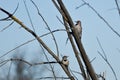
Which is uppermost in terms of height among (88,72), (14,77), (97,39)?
(88,72)

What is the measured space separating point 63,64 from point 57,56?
0.04 m

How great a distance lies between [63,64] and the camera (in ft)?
3.74

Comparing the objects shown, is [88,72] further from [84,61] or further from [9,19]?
[9,19]

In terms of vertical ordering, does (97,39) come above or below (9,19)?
below

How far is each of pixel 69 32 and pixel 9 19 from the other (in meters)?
0.21

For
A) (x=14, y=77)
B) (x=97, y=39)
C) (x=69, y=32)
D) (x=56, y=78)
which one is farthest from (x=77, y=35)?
(x=14, y=77)

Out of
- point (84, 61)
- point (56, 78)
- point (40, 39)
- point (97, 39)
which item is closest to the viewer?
point (84, 61)

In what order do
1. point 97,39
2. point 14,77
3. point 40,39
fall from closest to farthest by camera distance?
point 40,39 < point 97,39 < point 14,77

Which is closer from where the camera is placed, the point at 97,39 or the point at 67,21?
the point at 67,21

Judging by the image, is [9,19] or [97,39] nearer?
[9,19]

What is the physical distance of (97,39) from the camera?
163cm

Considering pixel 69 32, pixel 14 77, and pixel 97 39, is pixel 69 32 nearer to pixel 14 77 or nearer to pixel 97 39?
pixel 97 39

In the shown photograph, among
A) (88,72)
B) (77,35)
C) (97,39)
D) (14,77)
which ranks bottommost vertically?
(14,77)

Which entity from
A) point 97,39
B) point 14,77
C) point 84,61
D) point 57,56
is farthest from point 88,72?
point 14,77
